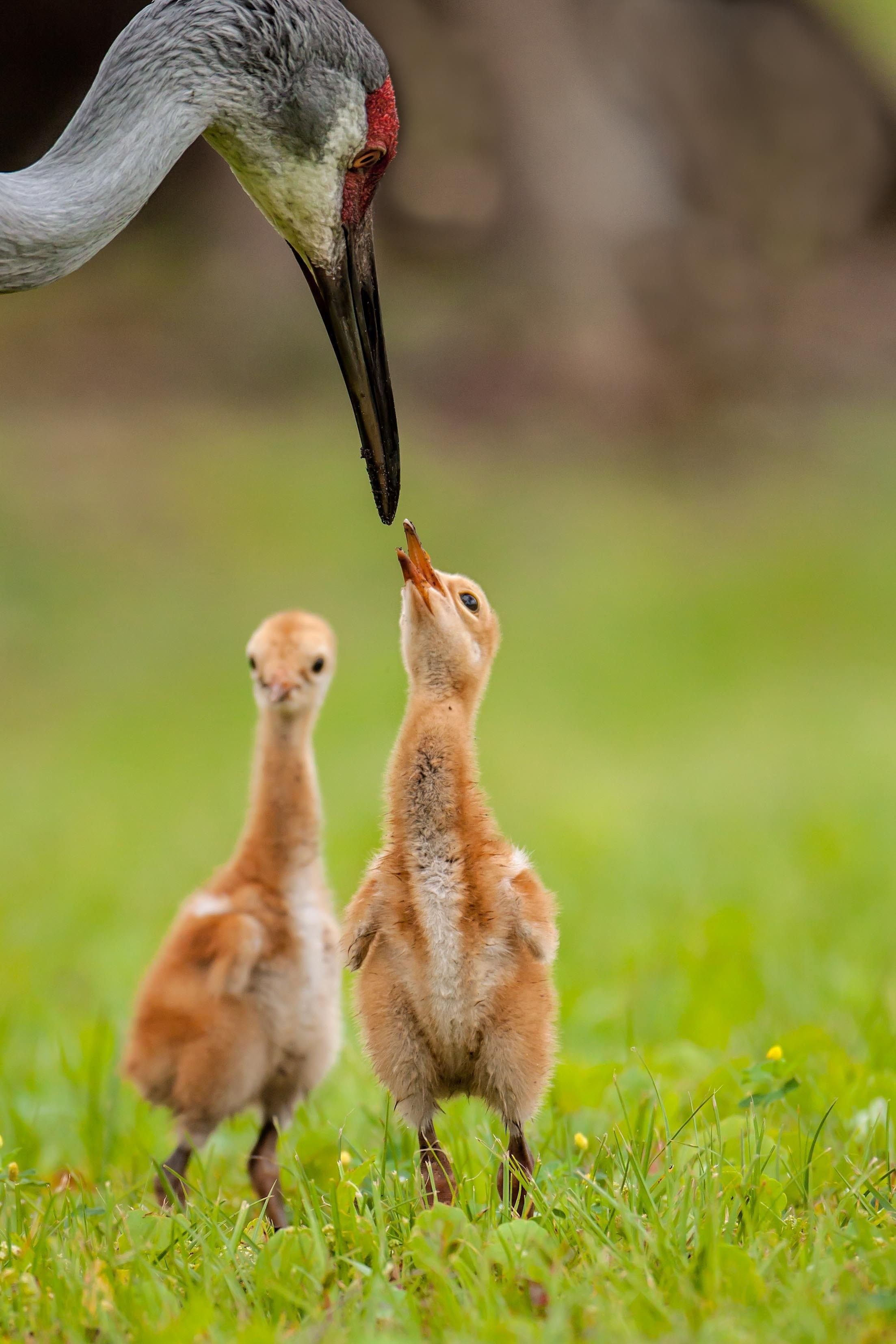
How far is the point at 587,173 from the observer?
1922 cm

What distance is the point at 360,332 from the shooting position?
11.2 feet

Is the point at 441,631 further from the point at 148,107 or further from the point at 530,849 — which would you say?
the point at 530,849

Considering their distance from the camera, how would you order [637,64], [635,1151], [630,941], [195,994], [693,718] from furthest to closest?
[637,64], [693,718], [630,941], [195,994], [635,1151]

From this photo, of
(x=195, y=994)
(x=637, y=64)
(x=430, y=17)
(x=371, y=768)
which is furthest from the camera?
(x=637, y=64)

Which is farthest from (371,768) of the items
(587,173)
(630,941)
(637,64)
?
(637,64)

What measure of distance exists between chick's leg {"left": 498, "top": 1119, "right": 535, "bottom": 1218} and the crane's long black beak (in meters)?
1.36

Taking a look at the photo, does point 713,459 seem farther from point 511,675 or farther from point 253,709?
point 253,709

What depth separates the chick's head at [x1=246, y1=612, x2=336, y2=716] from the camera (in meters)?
3.39

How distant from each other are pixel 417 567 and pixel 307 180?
1.08 meters

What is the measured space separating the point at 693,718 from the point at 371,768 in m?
2.91

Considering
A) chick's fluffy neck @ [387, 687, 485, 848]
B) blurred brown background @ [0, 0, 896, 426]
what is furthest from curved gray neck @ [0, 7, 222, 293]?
blurred brown background @ [0, 0, 896, 426]

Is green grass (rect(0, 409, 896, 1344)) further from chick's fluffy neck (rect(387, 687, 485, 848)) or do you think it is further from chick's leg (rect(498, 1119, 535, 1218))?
chick's fluffy neck (rect(387, 687, 485, 848))

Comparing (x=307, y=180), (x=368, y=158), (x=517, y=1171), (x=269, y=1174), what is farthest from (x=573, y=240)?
(x=517, y=1171)

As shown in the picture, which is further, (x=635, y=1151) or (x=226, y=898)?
(x=226, y=898)
